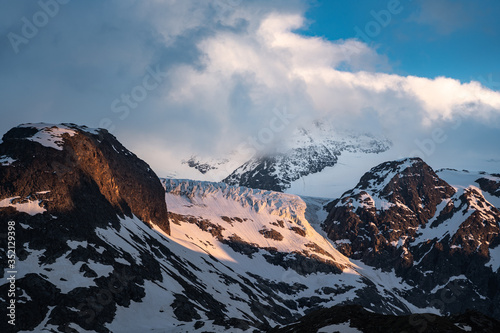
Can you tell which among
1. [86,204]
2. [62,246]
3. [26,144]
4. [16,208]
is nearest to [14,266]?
[62,246]

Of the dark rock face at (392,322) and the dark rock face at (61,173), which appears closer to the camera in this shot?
the dark rock face at (392,322)

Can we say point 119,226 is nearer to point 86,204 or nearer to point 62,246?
point 86,204

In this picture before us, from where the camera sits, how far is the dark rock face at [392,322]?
6316cm

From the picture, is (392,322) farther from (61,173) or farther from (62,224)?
(61,173)

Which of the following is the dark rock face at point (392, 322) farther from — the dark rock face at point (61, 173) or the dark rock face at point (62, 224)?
the dark rock face at point (61, 173)

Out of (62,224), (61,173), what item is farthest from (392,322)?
(61,173)

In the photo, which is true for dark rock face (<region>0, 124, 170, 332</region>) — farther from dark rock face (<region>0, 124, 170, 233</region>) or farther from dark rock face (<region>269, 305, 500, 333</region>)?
dark rock face (<region>269, 305, 500, 333</region>)

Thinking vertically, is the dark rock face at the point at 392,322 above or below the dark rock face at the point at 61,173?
below

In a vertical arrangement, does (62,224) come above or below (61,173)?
below

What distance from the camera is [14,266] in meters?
117

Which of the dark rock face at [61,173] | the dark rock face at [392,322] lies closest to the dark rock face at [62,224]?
the dark rock face at [61,173]

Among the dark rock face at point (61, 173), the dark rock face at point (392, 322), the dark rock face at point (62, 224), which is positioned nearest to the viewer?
the dark rock face at point (392, 322)

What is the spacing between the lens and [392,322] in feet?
219

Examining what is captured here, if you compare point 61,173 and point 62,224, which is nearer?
point 62,224
